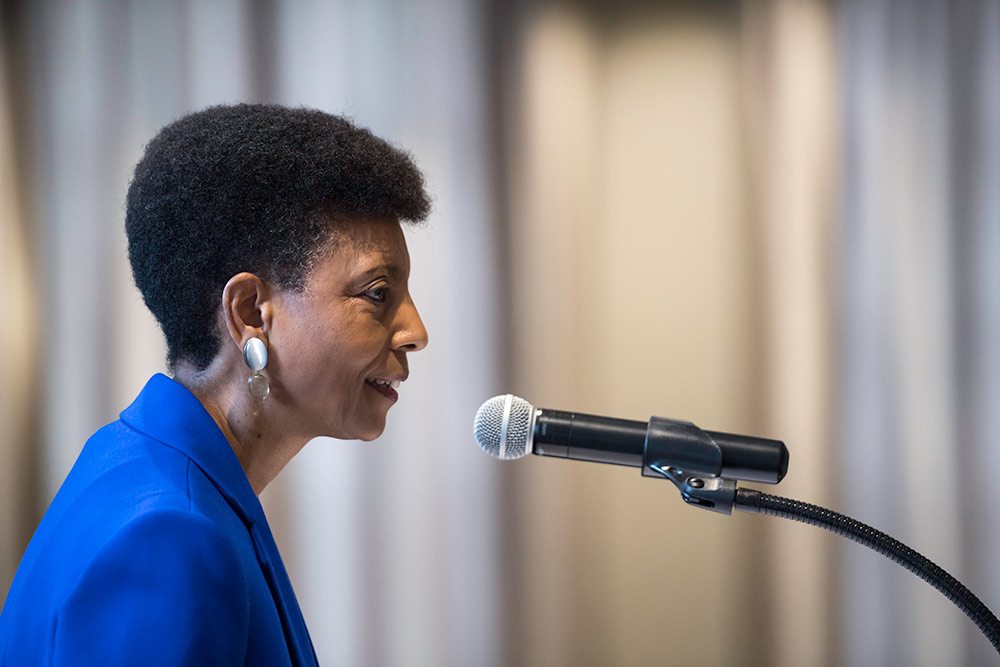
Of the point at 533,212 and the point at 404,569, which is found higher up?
the point at 533,212

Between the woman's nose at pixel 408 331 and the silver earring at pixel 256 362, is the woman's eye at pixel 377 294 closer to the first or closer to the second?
the woman's nose at pixel 408 331

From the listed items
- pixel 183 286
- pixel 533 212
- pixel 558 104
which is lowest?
pixel 183 286

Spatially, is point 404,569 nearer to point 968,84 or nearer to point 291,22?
point 291,22

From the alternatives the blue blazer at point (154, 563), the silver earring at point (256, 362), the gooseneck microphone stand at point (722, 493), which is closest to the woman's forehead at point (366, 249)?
the silver earring at point (256, 362)

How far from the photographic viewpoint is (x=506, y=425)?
872mm

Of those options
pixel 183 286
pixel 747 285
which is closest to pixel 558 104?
pixel 747 285

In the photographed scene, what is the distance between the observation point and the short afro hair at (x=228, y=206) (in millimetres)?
1011

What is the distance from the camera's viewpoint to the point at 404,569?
7.67 ft

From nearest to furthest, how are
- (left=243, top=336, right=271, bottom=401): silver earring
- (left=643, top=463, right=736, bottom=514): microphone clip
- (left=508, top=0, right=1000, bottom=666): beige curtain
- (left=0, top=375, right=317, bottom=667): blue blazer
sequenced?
Result: 1. (left=0, top=375, right=317, bottom=667): blue blazer
2. (left=643, top=463, right=736, bottom=514): microphone clip
3. (left=243, top=336, right=271, bottom=401): silver earring
4. (left=508, top=0, right=1000, bottom=666): beige curtain

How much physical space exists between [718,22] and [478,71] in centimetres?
67

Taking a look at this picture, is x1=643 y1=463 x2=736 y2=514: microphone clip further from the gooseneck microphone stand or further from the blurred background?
the blurred background

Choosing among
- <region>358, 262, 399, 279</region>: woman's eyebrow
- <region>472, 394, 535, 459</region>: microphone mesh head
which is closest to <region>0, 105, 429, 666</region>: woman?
<region>358, 262, 399, 279</region>: woman's eyebrow

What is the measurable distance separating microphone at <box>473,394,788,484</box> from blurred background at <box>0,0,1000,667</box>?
4.60ft

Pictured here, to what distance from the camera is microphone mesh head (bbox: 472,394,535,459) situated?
0.86 metres
